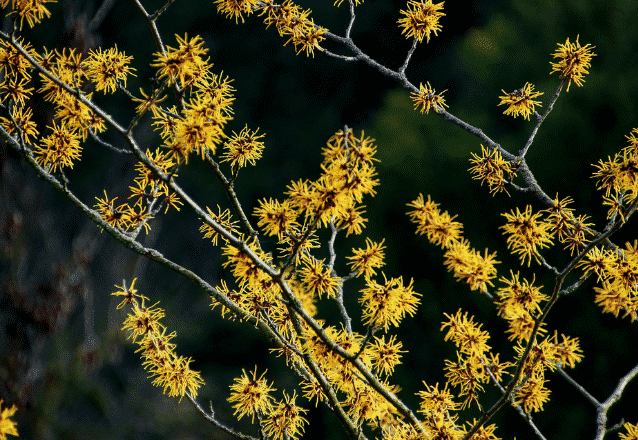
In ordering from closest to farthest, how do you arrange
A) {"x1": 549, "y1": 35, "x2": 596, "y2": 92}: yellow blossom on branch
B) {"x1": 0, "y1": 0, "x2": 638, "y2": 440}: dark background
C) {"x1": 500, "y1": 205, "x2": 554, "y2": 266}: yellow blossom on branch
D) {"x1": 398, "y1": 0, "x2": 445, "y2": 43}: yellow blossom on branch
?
{"x1": 500, "y1": 205, "x2": 554, "y2": 266}: yellow blossom on branch, {"x1": 549, "y1": 35, "x2": 596, "y2": 92}: yellow blossom on branch, {"x1": 398, "y1": 0, "x2": 445, "y2": 43}: yellow blossom on branch, {"x1": 0, "y1": 0, "x2": 638, "y2": 440}: dark background

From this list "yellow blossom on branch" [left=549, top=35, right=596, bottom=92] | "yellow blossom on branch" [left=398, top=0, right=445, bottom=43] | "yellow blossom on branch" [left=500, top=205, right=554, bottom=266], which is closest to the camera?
"yellow blossom on branch" [left=500, top=205, right=554, bottom=266]

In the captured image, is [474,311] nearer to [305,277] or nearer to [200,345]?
[200,345]

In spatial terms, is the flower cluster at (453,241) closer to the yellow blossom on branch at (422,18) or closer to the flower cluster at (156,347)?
the flower cluster at (156,347)

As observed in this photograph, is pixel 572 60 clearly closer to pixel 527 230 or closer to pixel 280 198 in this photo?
pixel 527 230

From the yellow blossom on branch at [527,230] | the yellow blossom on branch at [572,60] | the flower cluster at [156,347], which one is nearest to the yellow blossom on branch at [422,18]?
the yellow blossom on branch at [572,60]

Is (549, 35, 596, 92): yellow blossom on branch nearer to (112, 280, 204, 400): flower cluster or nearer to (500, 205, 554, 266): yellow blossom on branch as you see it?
(500, 205, 554, 266): yellow blossom on branch

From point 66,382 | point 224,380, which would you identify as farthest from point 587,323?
point 66,382

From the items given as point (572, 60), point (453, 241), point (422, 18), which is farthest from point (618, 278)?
point (422, 18)

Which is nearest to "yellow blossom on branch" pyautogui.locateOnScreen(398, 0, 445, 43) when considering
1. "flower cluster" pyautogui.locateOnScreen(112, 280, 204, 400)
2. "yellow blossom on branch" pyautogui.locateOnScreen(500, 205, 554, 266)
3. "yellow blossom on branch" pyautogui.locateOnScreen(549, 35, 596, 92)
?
"yellow blossom on branch" pyautogui.locateOnScreen(549, 35, 596, 92)
